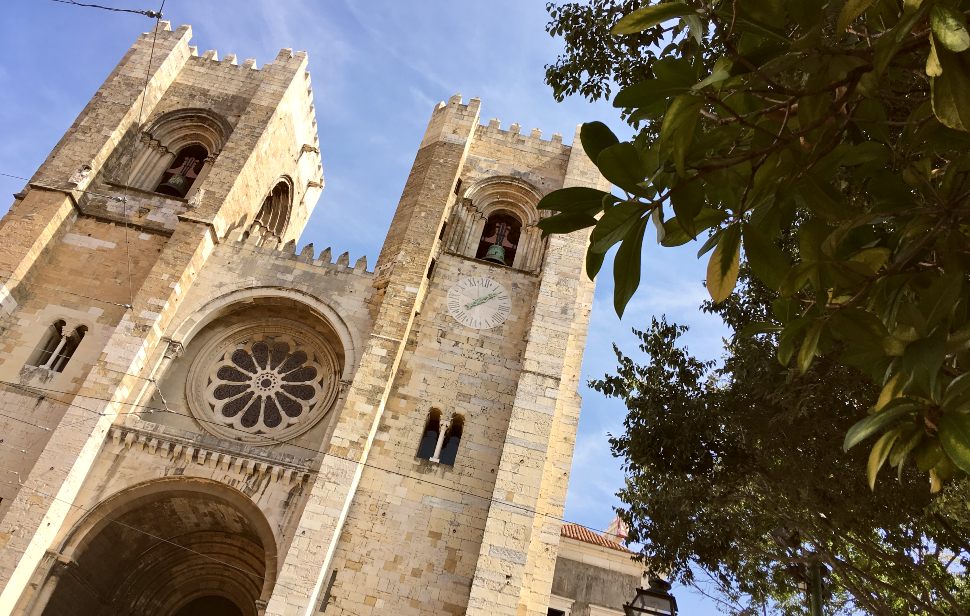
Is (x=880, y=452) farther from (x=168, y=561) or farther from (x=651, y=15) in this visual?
(x=168, y=561)

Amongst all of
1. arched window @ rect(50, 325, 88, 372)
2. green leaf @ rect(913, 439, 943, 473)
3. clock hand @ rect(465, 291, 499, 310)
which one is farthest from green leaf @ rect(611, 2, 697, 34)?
arched window @ rect(50, 325, 88, 372)

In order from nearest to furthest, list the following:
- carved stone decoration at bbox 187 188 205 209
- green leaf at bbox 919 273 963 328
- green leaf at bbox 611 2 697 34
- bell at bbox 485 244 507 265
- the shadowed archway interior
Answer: green leaf at bbox 611 2 697 34 < green leaf at bbox 919 273 963 328 < the shadowed archway interior < carved stone decoration at bbox 187 188 205 209 < bell at bbox 485 244 507 265

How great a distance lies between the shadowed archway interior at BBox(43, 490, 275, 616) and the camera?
38.0 feet

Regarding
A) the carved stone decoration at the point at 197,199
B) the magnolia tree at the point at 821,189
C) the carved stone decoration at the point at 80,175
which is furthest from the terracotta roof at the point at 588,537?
the magnolia tree at the point at 821,189

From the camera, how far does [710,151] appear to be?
1820 mm

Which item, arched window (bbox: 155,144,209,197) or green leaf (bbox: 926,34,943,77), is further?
arched window (bbox: 155,144,209,197)

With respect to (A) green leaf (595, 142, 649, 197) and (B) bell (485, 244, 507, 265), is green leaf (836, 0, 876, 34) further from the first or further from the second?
(B) bell (485, 244, 507, 265)

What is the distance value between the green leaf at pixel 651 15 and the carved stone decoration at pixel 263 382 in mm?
11770

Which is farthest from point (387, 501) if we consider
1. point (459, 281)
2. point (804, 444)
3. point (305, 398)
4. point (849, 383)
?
point (849, 383)

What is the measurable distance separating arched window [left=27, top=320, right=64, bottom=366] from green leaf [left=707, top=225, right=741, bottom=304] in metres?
13.3

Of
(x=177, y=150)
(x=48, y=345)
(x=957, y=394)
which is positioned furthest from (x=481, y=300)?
(x=957, y=394)

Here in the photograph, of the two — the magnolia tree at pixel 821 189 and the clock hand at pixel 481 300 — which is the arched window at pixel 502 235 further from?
the magnolia tree at pixel 821 189

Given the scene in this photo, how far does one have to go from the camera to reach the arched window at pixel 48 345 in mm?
12523

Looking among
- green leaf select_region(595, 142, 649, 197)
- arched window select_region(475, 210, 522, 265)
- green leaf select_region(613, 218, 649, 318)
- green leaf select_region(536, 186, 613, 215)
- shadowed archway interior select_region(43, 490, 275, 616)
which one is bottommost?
green leaf select_region(613, 218, 649, 318)
